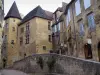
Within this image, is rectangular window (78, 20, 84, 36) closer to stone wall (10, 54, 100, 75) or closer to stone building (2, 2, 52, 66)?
stone wall (10, 54, 100, 75)

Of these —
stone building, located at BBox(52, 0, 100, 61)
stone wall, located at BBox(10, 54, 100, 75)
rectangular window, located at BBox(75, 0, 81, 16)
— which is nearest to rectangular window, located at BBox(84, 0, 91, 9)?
stone building, located at BBox(52, 0, 100, 61)

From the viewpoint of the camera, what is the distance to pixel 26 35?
107 feet

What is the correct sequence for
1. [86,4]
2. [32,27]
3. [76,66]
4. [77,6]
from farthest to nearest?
[32,27] → [77,6] → [86,4] → [76,66]

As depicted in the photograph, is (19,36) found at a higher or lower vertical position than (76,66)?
higher

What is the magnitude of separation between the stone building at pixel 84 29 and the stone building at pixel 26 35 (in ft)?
27.6

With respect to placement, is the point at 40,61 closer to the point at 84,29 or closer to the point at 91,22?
the point at 84,29

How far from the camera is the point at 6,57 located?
34.7 m

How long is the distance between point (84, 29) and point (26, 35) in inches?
647

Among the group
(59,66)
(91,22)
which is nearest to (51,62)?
(59,66)

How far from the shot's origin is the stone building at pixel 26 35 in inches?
1186

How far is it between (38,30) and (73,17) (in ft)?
33.3

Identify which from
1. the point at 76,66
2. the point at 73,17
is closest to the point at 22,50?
the point at 73,17

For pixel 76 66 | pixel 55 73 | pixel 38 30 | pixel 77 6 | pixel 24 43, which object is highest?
pixel 77 6

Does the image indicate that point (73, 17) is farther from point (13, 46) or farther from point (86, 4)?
point (13, 46)
